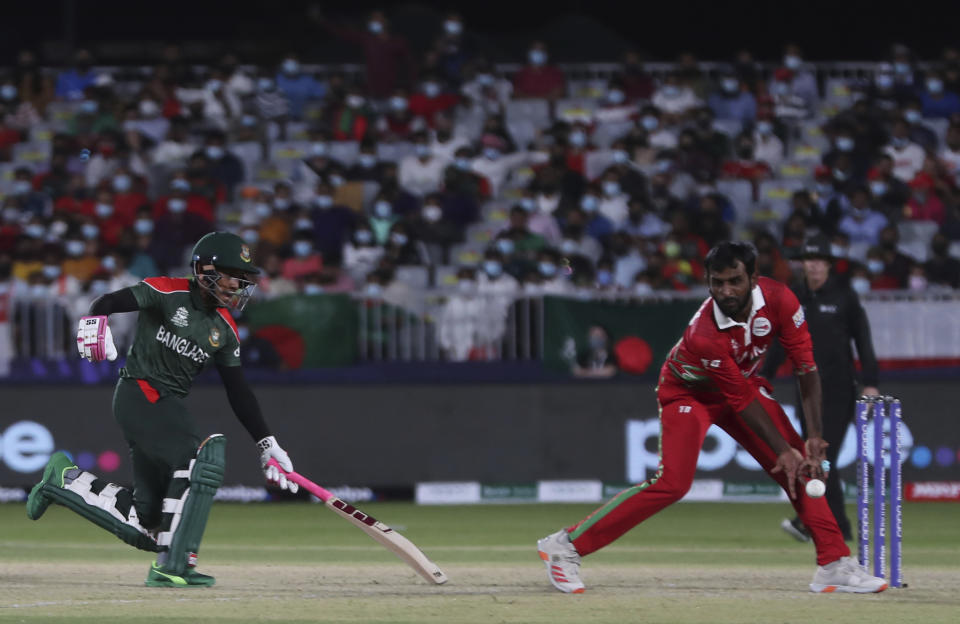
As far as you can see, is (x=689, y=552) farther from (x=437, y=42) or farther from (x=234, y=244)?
(x=437, y=42)

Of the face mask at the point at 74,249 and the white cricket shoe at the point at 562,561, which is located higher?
the face mask at the point at 74,249

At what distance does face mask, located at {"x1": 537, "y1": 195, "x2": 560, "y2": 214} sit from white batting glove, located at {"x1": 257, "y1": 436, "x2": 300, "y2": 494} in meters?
10.0

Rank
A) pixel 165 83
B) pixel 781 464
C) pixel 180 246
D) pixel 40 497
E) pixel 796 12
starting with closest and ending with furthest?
pixel 781 464
pixel 40 497
pixel 180 246
pixel 165 83
pixel 796 12

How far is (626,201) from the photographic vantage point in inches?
729

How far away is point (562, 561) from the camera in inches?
330

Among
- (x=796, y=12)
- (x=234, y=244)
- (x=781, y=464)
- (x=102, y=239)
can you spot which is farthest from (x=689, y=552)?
(x=796, y=12)

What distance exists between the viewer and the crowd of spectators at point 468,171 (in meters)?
16.9

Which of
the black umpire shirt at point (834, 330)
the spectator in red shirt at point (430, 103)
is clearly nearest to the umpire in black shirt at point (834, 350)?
the black umpire shirt at point (834, 330)

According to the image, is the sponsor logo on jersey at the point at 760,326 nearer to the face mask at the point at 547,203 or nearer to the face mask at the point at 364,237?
the face mask at the point at 364,237

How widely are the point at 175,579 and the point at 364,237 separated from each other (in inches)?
365

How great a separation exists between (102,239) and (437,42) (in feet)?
19.4

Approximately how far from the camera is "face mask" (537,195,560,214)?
18438 mm

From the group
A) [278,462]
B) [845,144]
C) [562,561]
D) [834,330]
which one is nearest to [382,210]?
[845,144]

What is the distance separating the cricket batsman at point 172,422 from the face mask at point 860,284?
8606 mm
